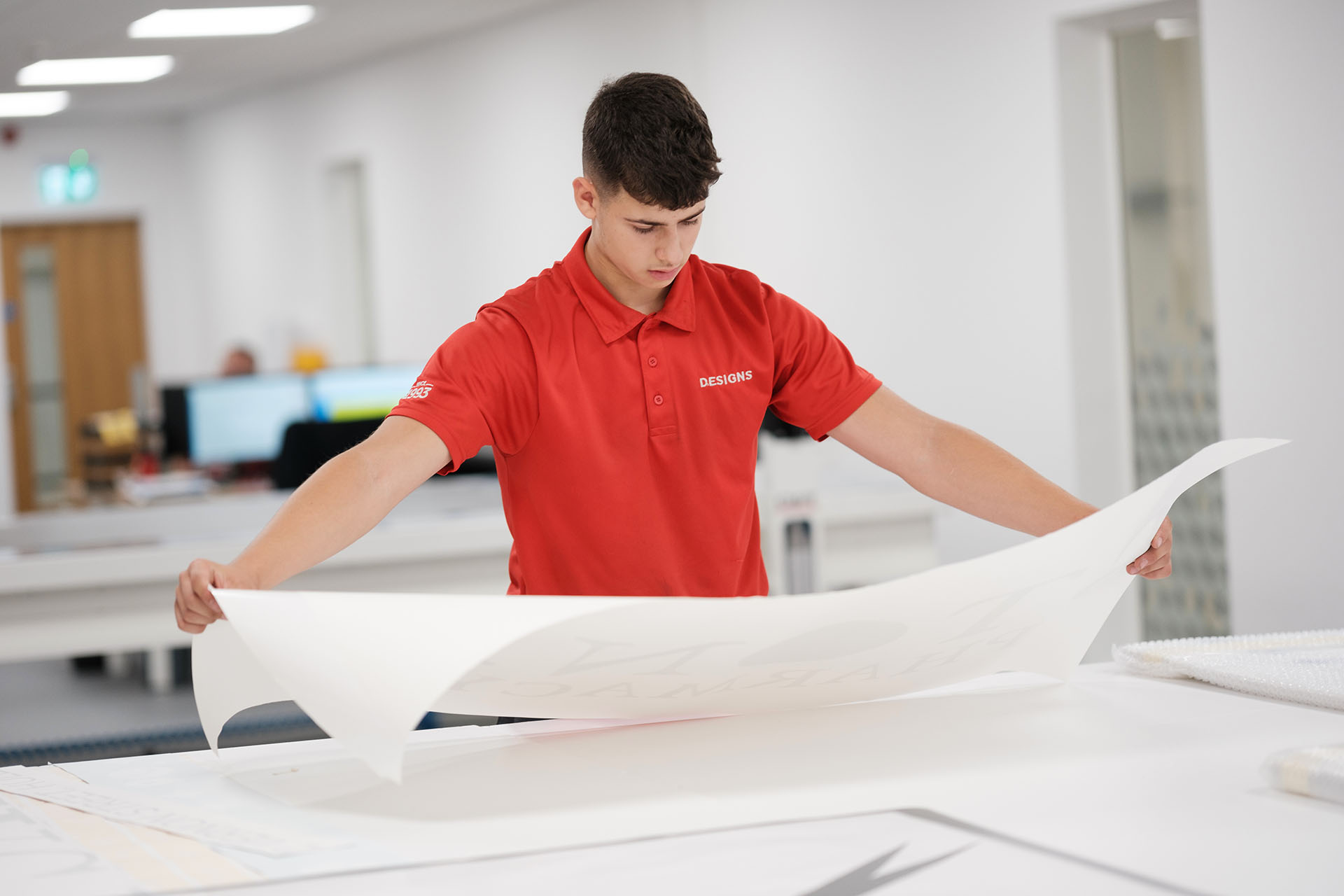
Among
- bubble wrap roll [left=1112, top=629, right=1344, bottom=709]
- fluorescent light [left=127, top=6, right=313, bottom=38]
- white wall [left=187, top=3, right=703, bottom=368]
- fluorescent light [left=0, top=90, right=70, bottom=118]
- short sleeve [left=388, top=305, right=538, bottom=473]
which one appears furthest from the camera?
fluorescent light [left=0, top=90, right=70, bottom=118]

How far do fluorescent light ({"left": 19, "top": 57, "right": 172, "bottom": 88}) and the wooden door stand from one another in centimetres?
257

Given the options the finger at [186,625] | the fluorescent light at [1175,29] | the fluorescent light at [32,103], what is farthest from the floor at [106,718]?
the fluorescent light at [32,103]

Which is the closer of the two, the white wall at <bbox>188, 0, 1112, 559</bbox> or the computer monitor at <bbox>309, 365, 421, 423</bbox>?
the white wall at <bbox>188, 0, 1112, 559</bbox>

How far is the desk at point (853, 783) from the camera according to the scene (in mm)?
978

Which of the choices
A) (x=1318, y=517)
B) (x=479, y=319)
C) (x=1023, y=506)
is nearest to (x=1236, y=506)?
(x=1318, y=517)

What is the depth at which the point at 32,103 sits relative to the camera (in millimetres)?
8938

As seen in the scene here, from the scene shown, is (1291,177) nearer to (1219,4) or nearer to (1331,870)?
(1219,4)

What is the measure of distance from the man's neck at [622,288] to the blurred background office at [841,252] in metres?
1.58

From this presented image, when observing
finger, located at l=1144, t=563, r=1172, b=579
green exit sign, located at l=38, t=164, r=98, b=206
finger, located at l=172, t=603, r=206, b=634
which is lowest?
finger, located at l=1144, t=563, r=1172, b=579

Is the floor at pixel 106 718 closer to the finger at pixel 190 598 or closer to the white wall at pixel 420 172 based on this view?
the finger at pixel 190 598

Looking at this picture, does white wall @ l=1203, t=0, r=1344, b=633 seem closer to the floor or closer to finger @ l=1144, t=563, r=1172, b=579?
the floor

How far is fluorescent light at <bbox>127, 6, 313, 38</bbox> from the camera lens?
6380mm

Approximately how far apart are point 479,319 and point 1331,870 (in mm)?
1009

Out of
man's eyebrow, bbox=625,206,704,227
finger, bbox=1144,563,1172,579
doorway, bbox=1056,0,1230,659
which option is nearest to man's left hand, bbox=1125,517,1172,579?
finger, bbox=1144,563,1172,579
